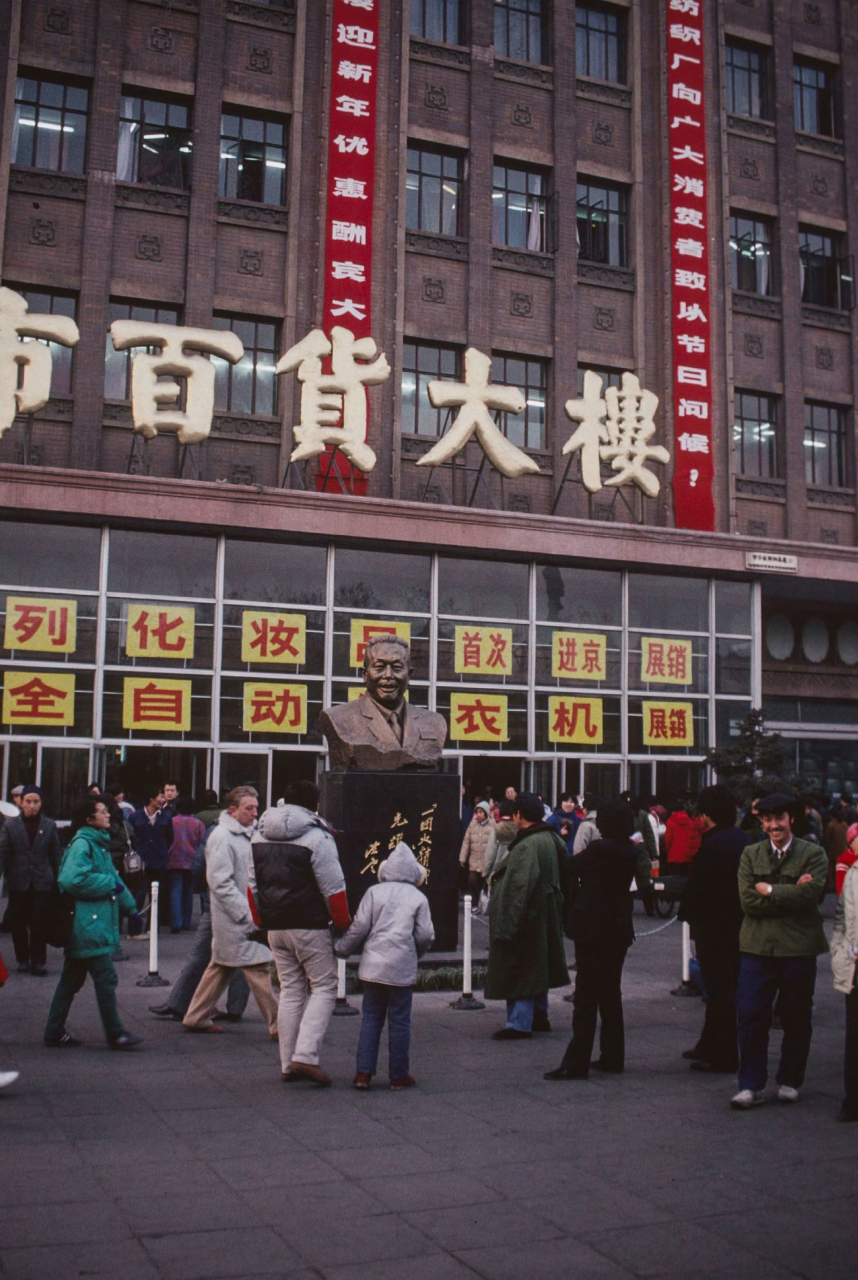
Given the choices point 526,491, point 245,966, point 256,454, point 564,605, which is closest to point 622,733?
point 564,605

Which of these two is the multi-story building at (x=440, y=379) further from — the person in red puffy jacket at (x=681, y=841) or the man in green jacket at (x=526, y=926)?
the man in green jacket at (x=526, y=926)

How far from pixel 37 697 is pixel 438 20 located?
52.7 feet

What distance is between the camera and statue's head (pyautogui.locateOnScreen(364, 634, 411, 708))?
42.6 feet

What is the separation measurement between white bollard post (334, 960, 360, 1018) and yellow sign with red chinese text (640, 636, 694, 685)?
14.6 meters

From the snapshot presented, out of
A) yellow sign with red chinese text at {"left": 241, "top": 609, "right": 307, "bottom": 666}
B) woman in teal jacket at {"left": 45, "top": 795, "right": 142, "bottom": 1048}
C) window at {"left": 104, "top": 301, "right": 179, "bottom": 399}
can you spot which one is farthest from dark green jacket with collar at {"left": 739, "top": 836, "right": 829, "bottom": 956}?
window at {"left": 104, "top": 301, "right": 179, "bottom": 399}

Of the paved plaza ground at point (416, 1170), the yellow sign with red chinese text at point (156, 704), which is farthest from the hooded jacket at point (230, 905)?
the yellow sign with red chinese text at point (156, 704)

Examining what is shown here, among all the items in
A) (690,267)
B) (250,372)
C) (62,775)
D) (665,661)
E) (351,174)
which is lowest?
(62,775)

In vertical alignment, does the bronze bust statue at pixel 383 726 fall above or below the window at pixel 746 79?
below

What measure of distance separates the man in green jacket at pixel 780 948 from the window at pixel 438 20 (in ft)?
71.8

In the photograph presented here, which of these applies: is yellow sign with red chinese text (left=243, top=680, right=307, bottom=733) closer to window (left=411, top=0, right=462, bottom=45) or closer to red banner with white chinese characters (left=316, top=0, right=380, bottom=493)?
red banner with white chinese characters (left=316, top=0, right=380, bottom=493)

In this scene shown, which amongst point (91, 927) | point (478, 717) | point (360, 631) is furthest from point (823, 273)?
point (91, 927)

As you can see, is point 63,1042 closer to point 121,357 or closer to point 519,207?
point 121,357

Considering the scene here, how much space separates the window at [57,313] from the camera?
21531mm

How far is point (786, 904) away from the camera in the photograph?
738 cm
